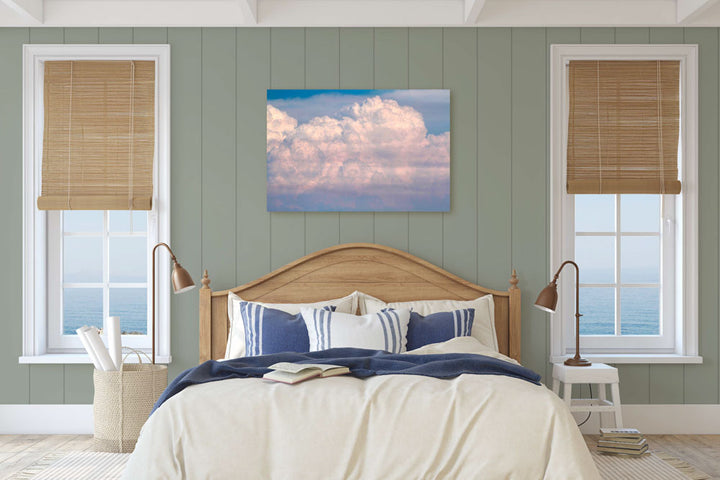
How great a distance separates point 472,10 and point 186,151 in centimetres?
202

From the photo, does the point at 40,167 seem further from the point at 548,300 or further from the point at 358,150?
the point at 548,300

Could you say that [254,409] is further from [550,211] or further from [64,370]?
[550,211]

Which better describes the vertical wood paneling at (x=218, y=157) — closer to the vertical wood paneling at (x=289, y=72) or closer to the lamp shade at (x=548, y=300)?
the vertical wood paneling at (x=289, y=72)

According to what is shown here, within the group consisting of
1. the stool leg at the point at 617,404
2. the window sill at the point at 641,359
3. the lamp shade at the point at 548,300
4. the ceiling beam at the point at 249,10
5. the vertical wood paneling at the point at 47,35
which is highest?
the ceiling beam at the point at 249,10

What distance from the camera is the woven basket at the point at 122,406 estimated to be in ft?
11.9

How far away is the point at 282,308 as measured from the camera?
12.9ft

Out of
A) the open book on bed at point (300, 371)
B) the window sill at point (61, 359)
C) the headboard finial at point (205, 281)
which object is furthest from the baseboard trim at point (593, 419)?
the open book on bed at point (300, 371)

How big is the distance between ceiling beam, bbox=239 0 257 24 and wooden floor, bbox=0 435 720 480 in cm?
279

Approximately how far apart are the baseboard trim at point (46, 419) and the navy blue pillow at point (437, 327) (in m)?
2.18

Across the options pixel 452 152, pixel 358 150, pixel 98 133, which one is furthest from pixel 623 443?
pixel 98 133

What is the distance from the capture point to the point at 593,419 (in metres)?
4.14

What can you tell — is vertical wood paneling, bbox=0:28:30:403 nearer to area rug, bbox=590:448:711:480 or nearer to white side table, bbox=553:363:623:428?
white side table, bbox=553:363:623:428

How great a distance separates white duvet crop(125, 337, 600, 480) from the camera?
2393mm

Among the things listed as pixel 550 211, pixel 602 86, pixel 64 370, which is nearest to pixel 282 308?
pixel 64 370
